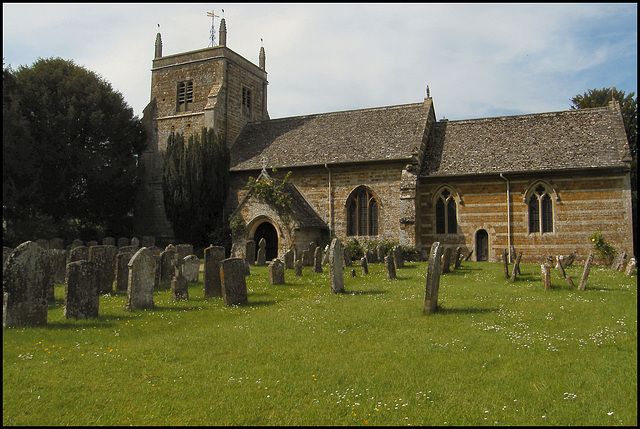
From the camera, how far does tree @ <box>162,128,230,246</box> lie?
89.6 ft

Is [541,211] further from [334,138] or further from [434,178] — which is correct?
[334,138]

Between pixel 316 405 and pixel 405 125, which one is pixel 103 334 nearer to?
pixel 316 405

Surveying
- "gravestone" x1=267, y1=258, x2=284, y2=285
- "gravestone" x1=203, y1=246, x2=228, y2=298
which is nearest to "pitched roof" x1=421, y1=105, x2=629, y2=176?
"gravestone" x1=267, y1=258, x2=284, y2=285

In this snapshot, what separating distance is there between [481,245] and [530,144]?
5.49 metres

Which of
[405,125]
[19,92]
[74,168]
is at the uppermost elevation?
[19,92]

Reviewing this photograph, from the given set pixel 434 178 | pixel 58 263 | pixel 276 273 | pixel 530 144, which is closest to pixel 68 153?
pixel 58 263

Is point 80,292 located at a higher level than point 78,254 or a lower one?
lower

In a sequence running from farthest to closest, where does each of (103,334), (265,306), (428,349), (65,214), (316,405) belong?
1. (65,214)
2. (265,306)
3. (103,334)
4. (428,349)
5. (316,405)

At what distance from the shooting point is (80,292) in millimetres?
9805

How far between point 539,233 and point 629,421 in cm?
1929

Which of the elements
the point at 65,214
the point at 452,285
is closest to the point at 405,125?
the point at 452,285

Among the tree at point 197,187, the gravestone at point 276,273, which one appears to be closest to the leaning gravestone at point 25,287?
the gravestone at point 276,273

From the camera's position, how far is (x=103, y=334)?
8.70 metres

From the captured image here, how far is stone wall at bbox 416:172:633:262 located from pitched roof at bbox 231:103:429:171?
2826 mm
